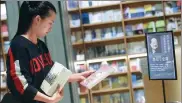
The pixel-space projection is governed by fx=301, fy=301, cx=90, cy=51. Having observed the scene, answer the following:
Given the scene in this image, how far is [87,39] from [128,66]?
0.84 metres

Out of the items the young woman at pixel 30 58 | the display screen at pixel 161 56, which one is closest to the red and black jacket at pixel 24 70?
the young woman at pixel 30 58

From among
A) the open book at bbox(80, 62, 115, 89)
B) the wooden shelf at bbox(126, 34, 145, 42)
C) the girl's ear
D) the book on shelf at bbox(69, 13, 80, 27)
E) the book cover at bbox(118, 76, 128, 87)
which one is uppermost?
the book on shelf at bbox(69, 13, 80, 27)

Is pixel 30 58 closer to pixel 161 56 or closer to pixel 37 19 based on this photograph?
pixel 37 19

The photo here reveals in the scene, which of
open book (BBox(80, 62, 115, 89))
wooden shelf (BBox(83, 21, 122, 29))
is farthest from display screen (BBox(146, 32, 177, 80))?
wooden shelf (BBox(83, 21, 122, 29))

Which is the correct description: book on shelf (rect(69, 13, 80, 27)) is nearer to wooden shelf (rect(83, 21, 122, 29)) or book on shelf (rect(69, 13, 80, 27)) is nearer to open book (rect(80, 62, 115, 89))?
wooden shelf (rect(83, 21, 122, 29))

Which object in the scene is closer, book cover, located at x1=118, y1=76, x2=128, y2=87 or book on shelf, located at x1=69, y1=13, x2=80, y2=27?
book cover, located at x1=118, y1=76, x2=128, y2=87

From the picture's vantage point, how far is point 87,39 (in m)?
4.93

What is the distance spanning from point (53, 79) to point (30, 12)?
279 mm

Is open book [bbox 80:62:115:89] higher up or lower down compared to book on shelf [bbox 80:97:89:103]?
higher up

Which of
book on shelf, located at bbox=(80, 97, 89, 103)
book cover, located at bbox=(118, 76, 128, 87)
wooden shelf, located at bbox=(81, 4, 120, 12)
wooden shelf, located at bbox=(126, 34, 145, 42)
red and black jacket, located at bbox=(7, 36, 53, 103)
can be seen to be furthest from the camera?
wooden shelf, located at bbox=(81, 4, 120, 12)

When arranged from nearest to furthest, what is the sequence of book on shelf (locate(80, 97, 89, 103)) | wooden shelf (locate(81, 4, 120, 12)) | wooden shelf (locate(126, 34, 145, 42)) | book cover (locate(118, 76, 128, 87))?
book on shelf (locate(80, 97, 89, 103)) → book cover (locate(118, 76, 128, 87)) → wooden shelf (locate(126, 34, 145, 42)) → wooden shelf (locate(81, 4, 120, 12))

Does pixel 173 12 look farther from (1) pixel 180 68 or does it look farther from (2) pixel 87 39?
(1) pixel 180 68

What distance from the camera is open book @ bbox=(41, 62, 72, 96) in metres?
1.19

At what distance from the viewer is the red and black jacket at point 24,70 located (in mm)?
1120
